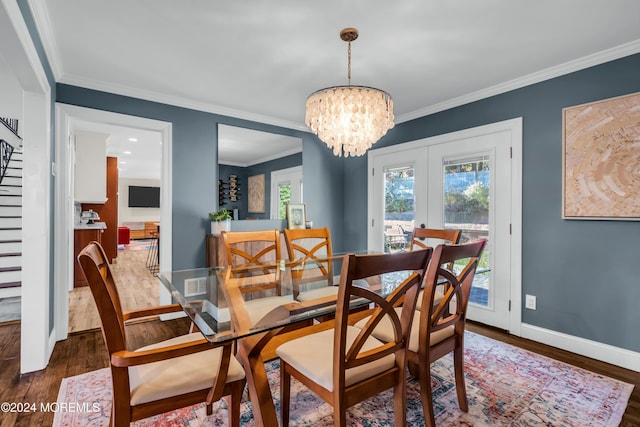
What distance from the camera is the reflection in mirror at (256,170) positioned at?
12.9 feet

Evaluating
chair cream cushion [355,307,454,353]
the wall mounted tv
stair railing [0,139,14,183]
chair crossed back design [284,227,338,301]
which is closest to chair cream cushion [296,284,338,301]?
chair crossed back design [284,227,338,301]

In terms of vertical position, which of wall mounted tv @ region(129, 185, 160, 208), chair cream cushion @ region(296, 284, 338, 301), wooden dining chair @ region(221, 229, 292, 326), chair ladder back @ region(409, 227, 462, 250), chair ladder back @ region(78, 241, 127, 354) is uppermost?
wall mounted tv @ region(129, 185, 160, 208)

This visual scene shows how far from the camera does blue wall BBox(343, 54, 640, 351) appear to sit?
2.35 m

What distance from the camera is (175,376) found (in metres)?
1.25

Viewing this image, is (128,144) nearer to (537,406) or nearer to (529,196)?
(529,196)

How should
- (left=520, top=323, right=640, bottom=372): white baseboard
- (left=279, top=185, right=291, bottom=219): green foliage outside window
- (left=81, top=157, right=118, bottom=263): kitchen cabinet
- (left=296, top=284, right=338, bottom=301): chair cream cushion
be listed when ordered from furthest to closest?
1. (left=81, top=157, right=118, bottom=263): kitchen cabinet
2. (left=279, top=185, right=291, bottom=219): green foliage outside window
3. (left=520, top=323, right=640, bottom=372): white baseboard
4. (left=296, top=284, right=338, bottom=301): chair cream cushion

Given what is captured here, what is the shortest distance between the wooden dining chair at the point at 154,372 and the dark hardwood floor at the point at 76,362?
1.04 metres

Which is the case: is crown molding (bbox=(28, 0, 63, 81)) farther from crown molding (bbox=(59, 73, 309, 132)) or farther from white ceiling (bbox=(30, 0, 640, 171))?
crown molding (bbox=(59, 73, 309, 132))

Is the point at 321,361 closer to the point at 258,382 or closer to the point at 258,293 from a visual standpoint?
the point at 258,382

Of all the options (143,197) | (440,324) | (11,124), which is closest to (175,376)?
(440,324)

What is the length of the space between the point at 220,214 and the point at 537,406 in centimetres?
311

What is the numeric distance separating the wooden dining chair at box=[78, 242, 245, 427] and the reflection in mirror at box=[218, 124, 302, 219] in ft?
8.64

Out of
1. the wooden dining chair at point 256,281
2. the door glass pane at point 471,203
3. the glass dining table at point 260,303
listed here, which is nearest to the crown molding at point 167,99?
the wooden dining chair at point 256,281

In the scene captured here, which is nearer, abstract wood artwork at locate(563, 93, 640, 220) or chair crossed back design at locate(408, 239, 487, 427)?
chair crossed back design at locate(408, 239, 487, 427)
